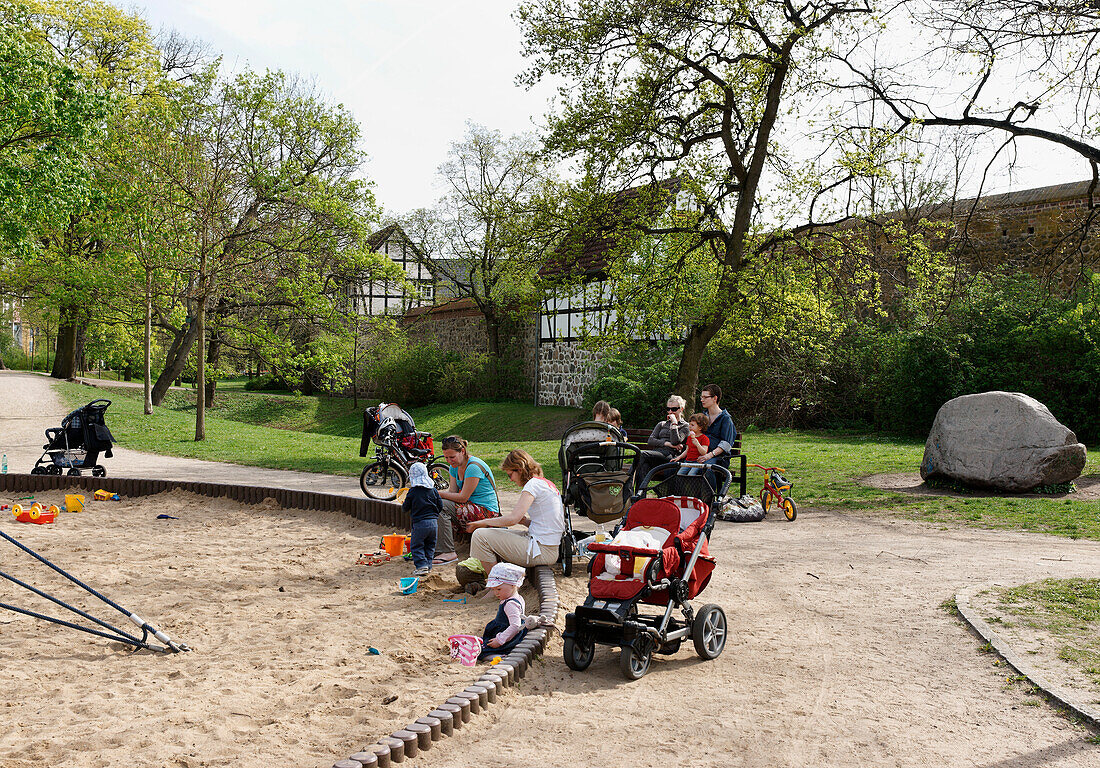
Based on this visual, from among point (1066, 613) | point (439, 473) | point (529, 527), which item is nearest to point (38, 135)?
point (439, 473)

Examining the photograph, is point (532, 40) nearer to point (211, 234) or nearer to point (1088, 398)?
point (211, 234)

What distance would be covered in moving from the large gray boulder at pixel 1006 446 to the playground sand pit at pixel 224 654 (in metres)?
8.06

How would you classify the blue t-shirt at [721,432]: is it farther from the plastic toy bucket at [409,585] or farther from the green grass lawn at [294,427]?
the green grass lawn at [294,427]

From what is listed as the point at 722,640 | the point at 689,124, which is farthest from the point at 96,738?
the point at 689,124

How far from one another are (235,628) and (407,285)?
77.6 feet

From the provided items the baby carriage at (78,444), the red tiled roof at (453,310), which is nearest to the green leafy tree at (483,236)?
the red tiled roof at (453,310)

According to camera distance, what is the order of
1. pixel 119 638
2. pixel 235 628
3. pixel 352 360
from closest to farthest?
pixel 119 638
pixel 235 628
pixel 352 360

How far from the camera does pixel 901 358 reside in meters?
20.5

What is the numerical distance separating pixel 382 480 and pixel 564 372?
19.3 m

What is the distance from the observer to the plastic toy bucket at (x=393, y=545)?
7531 mm

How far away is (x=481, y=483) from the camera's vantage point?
24.4 feet

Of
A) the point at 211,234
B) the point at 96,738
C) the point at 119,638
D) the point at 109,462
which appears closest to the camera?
the point at 96,738

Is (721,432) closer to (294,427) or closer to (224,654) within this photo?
(224,654)

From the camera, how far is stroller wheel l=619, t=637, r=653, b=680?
14.8ft
